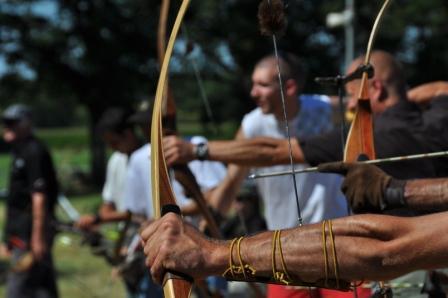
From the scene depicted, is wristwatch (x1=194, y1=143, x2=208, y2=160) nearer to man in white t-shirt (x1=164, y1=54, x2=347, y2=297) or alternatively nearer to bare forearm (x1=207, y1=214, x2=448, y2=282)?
man in white t-shirt (x1=164, y1=54, x2=347, y2=297)

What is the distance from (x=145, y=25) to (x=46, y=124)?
2288 inches

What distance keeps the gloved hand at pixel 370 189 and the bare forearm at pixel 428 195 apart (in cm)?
4

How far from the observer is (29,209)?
6230 mm

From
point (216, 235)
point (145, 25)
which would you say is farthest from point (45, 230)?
point (145, 25)

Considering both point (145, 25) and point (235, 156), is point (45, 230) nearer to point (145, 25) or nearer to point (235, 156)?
point (235, 156)

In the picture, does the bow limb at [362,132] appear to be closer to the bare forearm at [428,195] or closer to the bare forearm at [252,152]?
the bare forearm at [428,195]

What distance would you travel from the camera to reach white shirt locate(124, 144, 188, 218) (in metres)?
5.01

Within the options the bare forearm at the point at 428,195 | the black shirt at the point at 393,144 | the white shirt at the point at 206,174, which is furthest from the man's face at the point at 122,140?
the bare forearm at the point at 428,195

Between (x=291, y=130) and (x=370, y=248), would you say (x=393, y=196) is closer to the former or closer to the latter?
(x=370, y=248)

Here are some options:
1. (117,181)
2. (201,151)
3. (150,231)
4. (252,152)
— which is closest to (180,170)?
(201,151)

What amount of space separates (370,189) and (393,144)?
2.04ft

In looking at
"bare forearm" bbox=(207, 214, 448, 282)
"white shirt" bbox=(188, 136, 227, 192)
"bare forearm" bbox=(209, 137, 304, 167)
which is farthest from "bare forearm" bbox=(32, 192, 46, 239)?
"bare forearm" bbox=(207, 214, 448, 282)

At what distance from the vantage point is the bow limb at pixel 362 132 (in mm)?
2973

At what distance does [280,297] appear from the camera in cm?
374
